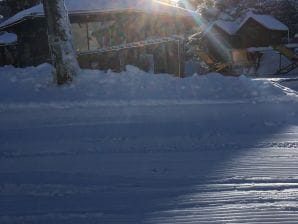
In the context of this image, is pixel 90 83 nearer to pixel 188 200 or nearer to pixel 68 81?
pixel 68 81

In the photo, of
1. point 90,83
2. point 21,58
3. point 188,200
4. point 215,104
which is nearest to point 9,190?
point 188,200

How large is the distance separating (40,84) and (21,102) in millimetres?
1963

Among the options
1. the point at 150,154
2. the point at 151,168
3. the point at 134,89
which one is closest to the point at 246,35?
the point at 134,89

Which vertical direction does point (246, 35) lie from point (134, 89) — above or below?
below

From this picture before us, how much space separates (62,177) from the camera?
5.22 meters

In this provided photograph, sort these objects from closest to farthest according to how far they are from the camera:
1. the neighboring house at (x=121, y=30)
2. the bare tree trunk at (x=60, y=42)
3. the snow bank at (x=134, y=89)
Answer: the snow bank at (x=134, y=89) → the bare tree trunk at (x=60, y=42) → the neighboring house at (x=121, y=30)

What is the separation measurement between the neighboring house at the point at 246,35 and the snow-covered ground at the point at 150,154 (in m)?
32.1

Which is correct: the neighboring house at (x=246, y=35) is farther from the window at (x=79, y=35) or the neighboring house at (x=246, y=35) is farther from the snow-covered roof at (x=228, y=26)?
the window at (x=79, y=35)

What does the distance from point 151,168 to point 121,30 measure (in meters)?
14.2

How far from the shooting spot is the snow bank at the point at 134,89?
10.8 m

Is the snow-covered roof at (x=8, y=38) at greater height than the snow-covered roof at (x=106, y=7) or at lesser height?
lesser

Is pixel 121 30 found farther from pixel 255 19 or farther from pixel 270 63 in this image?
pixel 255 19

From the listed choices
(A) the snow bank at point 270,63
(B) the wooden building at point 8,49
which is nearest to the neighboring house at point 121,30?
(B) the wooden building at point 8,49

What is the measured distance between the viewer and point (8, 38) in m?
22.2
